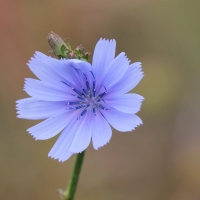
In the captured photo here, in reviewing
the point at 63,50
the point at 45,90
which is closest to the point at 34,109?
the point at 45,90

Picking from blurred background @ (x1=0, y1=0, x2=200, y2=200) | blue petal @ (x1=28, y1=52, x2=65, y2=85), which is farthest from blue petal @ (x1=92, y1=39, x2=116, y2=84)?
blurred background @ (x1=0, y1=0, x2=200, y2=200)

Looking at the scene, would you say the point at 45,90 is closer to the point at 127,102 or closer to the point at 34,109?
the point at 34,109

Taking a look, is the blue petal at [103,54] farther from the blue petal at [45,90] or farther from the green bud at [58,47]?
the blue petal at [45,90]

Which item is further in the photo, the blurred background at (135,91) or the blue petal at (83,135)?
the blurred background at (135,91)

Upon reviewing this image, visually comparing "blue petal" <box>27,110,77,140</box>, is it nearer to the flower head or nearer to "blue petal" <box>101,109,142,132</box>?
the flower head

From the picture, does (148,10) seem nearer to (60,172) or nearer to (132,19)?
(132,19)

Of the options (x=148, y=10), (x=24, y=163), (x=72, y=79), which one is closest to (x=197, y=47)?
(x=148, y=10)

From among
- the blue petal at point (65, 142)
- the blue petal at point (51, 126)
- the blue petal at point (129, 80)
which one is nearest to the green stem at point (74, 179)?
the blue petal at point (65, 142)
